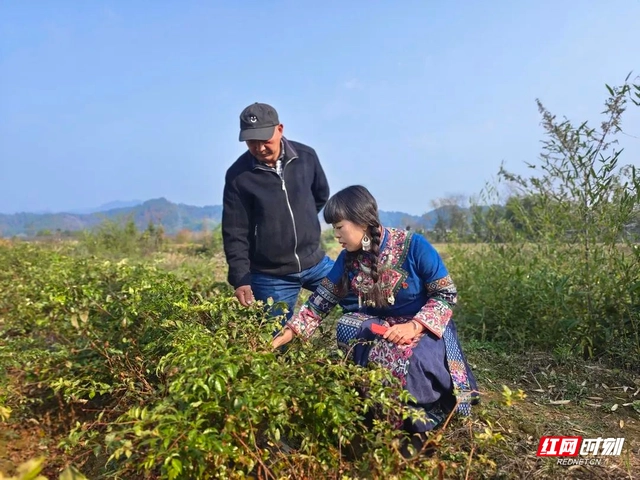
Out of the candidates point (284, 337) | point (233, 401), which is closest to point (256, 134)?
point (284, 337)

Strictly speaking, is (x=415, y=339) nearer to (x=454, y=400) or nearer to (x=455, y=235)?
(x=454, y=400)

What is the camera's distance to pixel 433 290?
243cm

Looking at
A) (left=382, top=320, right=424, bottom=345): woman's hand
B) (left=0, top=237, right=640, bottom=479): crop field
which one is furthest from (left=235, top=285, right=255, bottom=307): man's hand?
(left=382, top=320, right=424, bottom=345): woman's hand

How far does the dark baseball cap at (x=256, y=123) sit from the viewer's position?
3064 mm

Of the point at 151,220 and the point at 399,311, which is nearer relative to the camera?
the point at 399,311

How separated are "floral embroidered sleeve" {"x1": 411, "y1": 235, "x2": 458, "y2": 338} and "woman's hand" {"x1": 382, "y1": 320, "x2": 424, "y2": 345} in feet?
0.12

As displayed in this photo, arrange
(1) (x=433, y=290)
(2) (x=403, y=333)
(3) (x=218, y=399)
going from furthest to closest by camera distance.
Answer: (1) (x=433, y=290) → (2) (x=403, y=333) → (3) (x=218, y=399)

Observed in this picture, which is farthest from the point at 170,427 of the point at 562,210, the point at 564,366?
the point at 562,210

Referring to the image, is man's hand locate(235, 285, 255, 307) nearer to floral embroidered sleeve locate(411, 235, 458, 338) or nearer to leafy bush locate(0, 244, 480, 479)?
leafy bush locate(0, 244, 480, 479)

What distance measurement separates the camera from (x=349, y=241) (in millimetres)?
2428

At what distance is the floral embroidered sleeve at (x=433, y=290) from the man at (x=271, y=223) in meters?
1.10

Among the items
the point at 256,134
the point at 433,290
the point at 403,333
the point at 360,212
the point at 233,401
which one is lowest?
the point at 233,401

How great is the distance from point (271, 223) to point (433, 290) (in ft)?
4.15

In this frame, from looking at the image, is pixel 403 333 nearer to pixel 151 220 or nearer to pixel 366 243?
pixel 366 243
